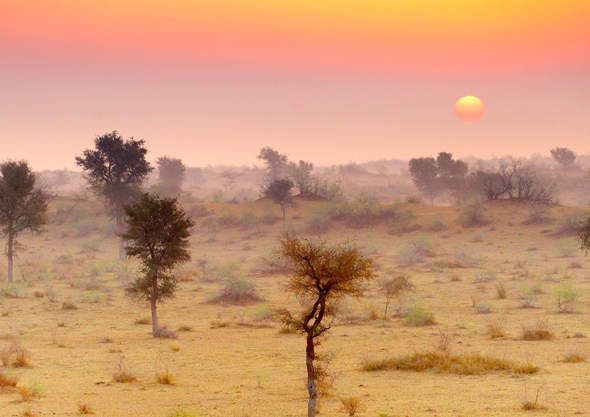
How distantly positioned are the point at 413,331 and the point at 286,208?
3615 centimetres

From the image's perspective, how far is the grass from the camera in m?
13.1

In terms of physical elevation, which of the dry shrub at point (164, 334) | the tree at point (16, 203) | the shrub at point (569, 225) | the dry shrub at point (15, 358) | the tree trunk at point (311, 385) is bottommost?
the dry shrub at point (164, 334)

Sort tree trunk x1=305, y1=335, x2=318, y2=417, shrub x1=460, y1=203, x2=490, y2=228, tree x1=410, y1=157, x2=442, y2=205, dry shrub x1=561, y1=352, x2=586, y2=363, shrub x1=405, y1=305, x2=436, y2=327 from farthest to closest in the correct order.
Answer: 1. tree x1=410, y1=157, x2=442, y2=205
2. shrub x1=460, y1=203, x2=490, y2=228
3. shrub x1=405, y1=305, x2=436, y2=327
4. dry shrub x1=561, y1=352, x2=586, y2=363
5. tree trunk x1=305, y1=335, x2=318, y2=417

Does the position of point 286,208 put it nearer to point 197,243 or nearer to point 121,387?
point 197,243

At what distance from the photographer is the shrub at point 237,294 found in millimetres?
25547

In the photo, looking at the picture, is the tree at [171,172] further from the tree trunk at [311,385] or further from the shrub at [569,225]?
the tree trunk at [311,385]

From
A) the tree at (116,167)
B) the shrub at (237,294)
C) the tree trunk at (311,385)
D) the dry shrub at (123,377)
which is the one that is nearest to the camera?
the tree trunk at (311,385)

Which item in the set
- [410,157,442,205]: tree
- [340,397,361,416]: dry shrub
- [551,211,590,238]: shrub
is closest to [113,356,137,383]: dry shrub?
[340,397,361,416]: dry shrub

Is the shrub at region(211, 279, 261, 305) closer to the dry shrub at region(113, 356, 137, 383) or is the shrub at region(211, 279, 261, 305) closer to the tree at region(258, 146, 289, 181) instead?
the dry shrub at region(113, 356, 137, 383)

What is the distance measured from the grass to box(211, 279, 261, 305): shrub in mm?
11848

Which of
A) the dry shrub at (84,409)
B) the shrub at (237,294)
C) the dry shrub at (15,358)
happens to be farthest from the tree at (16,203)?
the dry shrub at (84,409)

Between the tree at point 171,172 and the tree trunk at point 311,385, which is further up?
the tree at point 171,172

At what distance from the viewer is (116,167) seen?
4466cm

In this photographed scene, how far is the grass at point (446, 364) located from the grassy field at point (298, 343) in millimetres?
41
